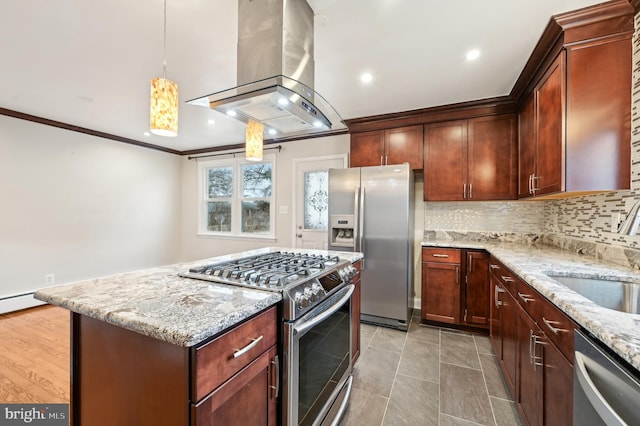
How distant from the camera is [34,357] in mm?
2312

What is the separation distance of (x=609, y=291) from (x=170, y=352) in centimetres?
211

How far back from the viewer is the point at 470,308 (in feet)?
9.14

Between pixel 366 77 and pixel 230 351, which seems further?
pixel 366 77

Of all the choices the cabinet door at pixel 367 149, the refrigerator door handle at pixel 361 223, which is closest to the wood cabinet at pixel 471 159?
the cabinet door at pixel 367 149

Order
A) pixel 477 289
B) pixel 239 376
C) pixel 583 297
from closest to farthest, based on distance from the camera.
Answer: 1. pixel 239 376
2. pixel 583 297
3. pixel 477 289

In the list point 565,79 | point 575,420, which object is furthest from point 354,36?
point 575,420

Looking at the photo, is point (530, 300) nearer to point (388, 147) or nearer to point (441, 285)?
point (441, 285)

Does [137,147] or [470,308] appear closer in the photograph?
[470,308]

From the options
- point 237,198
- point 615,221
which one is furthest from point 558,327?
point 237,198

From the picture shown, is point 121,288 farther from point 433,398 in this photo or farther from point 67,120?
point 67,120

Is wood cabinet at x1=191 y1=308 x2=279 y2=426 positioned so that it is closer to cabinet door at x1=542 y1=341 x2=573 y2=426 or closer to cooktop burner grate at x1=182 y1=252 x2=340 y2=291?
cooktop burner grate at x1=182 y1=252 x2=340 y2=291

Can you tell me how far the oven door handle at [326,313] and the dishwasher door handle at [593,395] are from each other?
3.12 feet

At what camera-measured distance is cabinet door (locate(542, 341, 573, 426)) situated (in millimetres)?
997

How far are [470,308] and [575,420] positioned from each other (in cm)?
199
